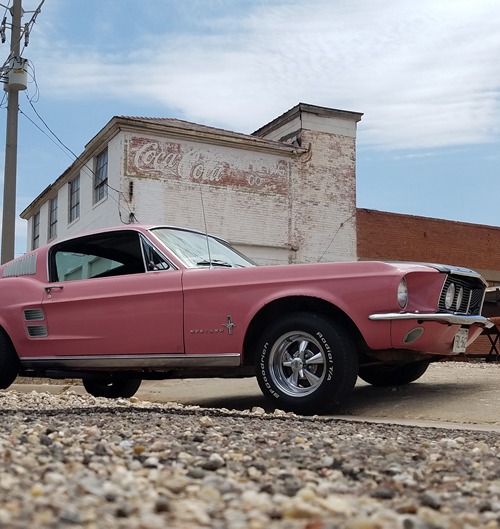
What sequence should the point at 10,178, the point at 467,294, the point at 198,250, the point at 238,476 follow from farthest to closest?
the point at 10,178, the point at 198,250, the point at 467,294, the point at 238,476

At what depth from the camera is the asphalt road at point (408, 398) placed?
239 inches

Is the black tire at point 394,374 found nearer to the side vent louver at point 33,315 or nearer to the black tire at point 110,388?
the black tire at point 110,388

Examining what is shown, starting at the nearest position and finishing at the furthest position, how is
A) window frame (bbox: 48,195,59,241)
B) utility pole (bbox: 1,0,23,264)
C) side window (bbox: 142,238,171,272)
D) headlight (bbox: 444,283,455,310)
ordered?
1. headlight (bbox: 444,283,455,310)
2. side window (bbox: 142,238,171,272)
3. utility pole (bbox: 1,0,23,264)
4. window frame (bbox: 48,195,59,241)

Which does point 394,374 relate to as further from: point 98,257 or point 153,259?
point 98,257

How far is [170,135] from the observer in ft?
70.8

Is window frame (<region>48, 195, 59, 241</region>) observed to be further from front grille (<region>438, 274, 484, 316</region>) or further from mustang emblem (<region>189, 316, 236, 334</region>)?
front grille (<region>438, 274, 484, 316</region>)

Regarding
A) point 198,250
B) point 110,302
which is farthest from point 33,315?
point 198,250

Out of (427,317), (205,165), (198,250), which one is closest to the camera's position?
(427,317)

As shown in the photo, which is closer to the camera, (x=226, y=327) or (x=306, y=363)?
(x=306, y=363)

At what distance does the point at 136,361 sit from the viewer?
6.73 m

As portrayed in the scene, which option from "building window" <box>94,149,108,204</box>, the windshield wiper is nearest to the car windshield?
the windshield wiper

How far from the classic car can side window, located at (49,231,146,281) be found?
0.01 meters

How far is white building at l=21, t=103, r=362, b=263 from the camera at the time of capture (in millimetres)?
21344

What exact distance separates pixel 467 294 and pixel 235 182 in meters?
16.4
